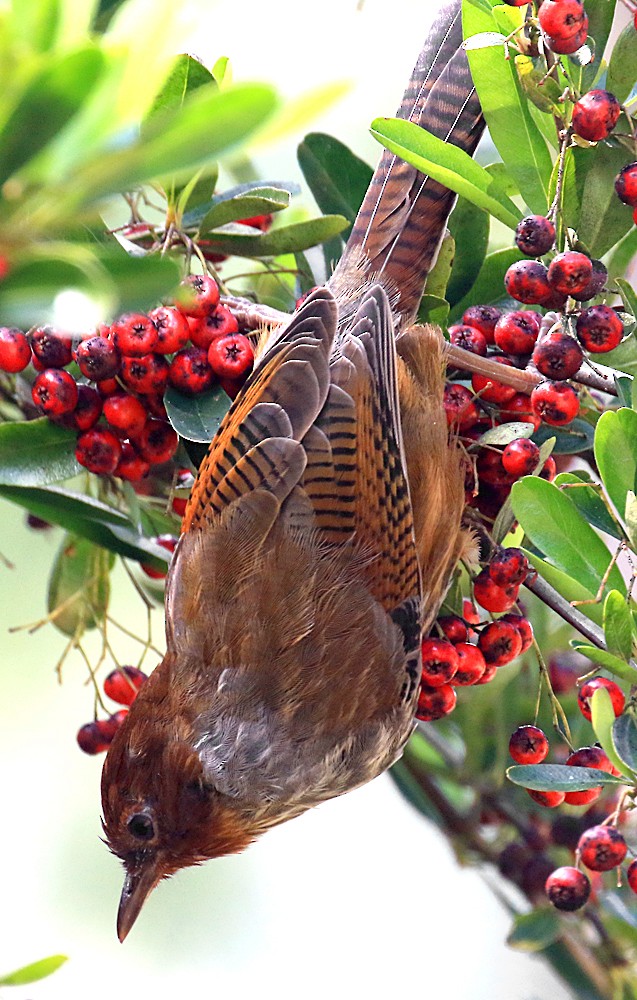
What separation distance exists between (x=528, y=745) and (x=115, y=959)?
2.29 m

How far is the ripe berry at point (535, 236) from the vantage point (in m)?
1.71

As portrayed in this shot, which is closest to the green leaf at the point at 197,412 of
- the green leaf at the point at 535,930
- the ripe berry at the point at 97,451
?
the ripe berry at the point at 97,451

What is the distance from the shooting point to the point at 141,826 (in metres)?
2.24

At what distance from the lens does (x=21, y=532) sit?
3750 millimetres

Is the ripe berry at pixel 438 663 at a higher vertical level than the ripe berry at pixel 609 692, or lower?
lower

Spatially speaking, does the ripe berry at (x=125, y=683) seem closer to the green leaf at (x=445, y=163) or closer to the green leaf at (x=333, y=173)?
the green leaf at (x=333, y=173)

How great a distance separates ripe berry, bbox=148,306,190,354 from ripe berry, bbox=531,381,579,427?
56 cm

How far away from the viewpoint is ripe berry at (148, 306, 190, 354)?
1845 millimetres

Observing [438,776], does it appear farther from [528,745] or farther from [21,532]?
[21,532]

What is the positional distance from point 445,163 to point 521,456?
486 millimetres

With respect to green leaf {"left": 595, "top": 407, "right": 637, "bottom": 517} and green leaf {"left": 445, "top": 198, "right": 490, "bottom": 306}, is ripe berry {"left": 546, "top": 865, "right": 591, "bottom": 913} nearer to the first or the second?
green leaf {"left": 595, "top": 407, "right": 637, "bottom": 517}

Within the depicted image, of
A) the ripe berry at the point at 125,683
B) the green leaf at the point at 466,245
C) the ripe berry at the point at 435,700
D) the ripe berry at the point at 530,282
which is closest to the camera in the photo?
the ripe berry at the point at 530,282

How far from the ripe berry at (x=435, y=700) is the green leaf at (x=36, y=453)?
727 millimetres

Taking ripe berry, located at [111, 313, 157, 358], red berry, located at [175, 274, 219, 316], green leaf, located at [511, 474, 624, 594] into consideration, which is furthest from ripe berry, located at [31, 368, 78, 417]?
green leaf, located at [511, 474, 624, 594]
